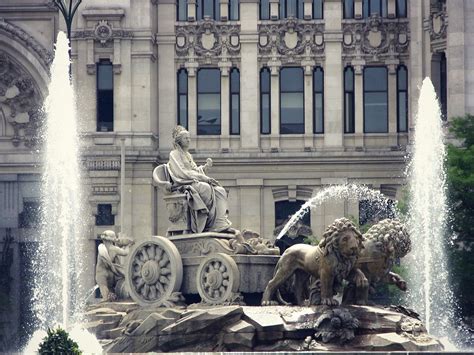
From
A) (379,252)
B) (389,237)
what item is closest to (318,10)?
(379,252)

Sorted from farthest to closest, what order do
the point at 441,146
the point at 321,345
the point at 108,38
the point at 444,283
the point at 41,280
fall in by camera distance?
the point at 108,38, the point at 41,280, the point at 441,146, the point at 444,283, the point at 321,345

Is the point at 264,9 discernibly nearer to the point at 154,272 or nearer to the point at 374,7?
the point at 374,7

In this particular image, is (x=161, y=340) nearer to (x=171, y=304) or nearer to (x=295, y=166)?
(x=171, y=304)

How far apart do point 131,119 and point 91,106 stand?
5.39ft

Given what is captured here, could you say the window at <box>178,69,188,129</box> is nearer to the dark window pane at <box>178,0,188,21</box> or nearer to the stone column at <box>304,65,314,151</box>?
the dark window pane at <box>178,0,188,21</box>

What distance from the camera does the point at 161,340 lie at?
41844mm

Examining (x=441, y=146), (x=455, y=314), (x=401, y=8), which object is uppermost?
(x=401, y=8)

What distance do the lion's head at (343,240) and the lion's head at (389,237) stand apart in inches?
36.1

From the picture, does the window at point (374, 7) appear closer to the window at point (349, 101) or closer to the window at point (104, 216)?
the window at point (349, 101)

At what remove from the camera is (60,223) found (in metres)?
64.6

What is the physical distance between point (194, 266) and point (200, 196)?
164 centimetres

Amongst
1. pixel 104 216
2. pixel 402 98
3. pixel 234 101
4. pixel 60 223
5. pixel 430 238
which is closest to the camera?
pixel 60 223

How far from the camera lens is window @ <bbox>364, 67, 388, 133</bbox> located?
85500 millimetres

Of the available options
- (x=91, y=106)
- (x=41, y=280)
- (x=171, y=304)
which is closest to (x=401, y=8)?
(x=91, y=106)
